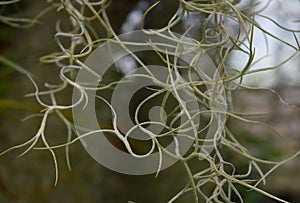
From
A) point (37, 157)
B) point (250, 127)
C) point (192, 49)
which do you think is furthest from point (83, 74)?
point (250, 127)

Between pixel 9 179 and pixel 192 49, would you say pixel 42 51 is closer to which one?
pixel 9 179

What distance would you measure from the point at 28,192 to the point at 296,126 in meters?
0.70

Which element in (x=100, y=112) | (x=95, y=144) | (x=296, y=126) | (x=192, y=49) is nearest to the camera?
(x=192, y=49)

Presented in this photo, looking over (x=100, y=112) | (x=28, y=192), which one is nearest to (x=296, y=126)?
(x=100, y=112)

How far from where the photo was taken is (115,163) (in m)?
0.55

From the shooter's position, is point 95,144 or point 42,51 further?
point 42,51

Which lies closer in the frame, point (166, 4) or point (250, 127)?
point (166, 4)

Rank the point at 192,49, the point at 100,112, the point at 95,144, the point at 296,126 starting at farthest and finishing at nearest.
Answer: the point at 296,126 → the point at 100,112 → the point at 95,144 → the point at 192,49

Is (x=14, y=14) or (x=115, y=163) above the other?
(x=14, y=14)

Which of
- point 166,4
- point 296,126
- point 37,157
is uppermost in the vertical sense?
point 166,4

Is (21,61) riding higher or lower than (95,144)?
higher

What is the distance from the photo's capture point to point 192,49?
34 centimetres

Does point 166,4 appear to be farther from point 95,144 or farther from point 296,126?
point 296,126

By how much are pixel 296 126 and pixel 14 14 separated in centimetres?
73
